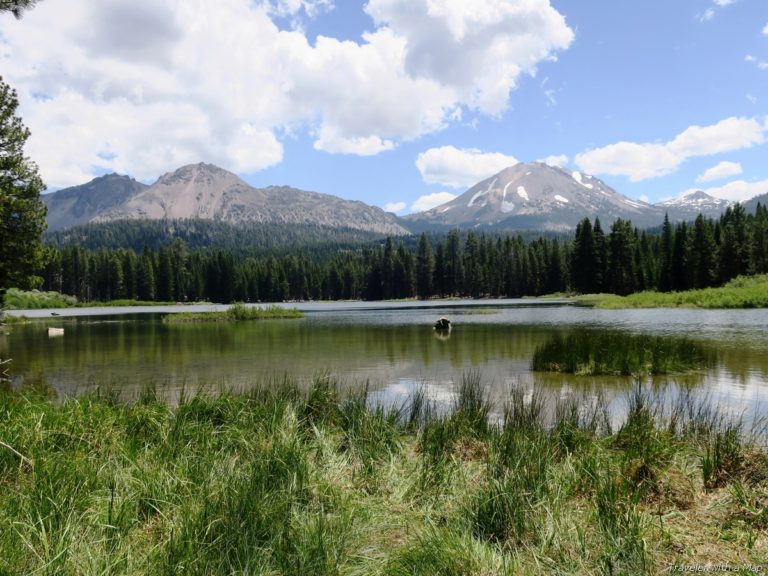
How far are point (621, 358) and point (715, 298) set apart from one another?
45.7 meters

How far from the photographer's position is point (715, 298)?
55531mm

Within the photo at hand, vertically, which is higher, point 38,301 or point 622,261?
point 622,261

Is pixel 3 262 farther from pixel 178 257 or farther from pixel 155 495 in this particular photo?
pixel 178 257

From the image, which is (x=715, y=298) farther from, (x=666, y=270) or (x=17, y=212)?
(x=17, y=212)

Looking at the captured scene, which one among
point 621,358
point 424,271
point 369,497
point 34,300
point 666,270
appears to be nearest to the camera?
point 369,497

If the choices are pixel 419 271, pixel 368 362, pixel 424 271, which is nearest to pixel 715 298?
pixel 368 362

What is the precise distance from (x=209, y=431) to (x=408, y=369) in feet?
42.2

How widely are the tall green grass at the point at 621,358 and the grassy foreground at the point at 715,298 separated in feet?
123

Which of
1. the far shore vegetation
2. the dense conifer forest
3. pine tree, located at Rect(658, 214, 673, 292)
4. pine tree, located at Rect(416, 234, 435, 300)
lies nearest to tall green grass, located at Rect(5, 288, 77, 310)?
the far shore vegetation

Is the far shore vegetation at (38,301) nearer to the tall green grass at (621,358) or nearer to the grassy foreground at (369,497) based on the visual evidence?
the tall green grass at (621,358)

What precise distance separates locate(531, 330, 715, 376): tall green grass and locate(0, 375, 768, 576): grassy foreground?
952 cm

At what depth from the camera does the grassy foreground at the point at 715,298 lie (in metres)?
51.8

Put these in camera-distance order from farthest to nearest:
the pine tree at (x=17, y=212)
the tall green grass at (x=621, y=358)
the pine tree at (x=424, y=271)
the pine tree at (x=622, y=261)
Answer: the pine tree at (x=424, y=271) < the pine tree at (x=622, y=261) < the pine tree at (x=17, y=212) < the tall green grass at (x=621, y=358)

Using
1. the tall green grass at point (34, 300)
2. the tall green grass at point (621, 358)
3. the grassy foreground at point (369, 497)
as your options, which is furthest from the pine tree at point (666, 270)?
the tall green grass at point (34, 300)
